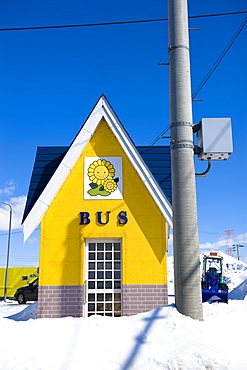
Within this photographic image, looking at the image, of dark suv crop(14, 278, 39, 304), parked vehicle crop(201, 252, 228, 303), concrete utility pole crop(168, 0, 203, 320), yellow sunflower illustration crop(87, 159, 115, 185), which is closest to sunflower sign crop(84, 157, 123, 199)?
yellow sunflower illustration crop(87, 159, 115, 185)

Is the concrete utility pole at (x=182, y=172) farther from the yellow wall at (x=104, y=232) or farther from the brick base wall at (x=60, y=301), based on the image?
the brick base wall at (x=60, y=301)

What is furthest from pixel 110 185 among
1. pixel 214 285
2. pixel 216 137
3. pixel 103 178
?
pixel 214 285

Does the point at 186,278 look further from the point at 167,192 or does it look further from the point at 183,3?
the point at 183,3

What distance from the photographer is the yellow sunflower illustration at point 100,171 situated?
10539 millimetres

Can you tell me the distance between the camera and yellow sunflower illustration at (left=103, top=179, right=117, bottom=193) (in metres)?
10.5

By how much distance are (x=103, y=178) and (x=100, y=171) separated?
22cm

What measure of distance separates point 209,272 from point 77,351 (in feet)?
56.3

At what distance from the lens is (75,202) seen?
34.0 ft

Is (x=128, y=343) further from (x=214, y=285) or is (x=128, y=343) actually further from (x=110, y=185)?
(x=214, y=285)

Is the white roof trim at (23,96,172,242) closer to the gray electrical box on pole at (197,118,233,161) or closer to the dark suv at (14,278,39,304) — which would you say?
the gray electrical box on pole at (197,118,233,161)

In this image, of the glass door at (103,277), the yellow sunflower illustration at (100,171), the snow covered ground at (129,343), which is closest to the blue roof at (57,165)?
the yellow sunflower illustration at (100,171)

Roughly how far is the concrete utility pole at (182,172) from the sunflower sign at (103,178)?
3572 mm

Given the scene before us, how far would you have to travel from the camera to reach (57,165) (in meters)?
11.0

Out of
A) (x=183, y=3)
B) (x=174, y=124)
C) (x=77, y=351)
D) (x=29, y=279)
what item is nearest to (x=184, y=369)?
(x=77, y=351)
